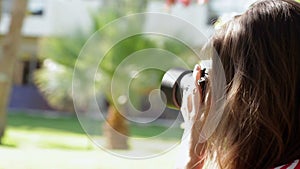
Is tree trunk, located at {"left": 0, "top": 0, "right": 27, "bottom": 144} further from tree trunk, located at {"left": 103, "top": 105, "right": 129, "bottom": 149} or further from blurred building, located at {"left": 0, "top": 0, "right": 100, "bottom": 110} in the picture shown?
blurred building, located at {"left": 0, "top": 0, "right": 100, "bottom": 110}

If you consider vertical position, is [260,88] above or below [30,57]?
below

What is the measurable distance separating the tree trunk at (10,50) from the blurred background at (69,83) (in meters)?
0.02

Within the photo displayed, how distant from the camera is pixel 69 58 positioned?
12.0m

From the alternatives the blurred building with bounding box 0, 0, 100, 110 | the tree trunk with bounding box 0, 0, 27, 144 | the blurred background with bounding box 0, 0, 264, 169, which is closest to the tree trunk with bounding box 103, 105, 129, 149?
the blurred background with bounding box 0, 0, 264, 169

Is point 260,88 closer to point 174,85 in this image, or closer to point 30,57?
point 174,85

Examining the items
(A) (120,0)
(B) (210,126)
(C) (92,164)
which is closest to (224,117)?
(B) (210,126)

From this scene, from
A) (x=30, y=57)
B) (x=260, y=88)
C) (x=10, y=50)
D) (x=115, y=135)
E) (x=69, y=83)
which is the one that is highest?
(x=30, y=57)

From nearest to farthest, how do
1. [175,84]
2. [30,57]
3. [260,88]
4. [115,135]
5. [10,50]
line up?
1. [260,88]
2. [175,84]
3. [115,135]
4. [10,50]
5. [30,57]

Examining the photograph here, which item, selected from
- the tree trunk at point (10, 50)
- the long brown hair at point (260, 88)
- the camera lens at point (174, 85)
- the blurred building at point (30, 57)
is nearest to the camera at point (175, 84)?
the camera lens at point (174, 85)

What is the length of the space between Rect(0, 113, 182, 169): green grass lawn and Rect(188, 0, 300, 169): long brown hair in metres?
0.21

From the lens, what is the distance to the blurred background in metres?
2.00

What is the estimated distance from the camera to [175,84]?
129 centimetres

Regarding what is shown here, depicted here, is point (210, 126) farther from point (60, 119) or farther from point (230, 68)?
point (60, 119)

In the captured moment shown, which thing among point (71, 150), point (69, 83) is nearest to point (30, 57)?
point (69, 83)
